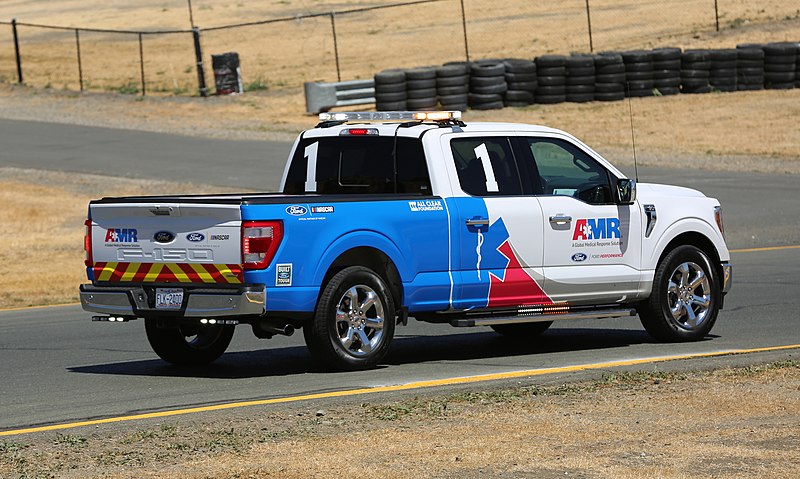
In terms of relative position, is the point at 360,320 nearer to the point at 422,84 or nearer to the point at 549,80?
the point at 422,84

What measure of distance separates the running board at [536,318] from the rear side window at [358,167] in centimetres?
110

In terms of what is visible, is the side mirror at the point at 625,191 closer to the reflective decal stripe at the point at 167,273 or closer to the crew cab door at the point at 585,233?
the crew cab door at the point at 585,233

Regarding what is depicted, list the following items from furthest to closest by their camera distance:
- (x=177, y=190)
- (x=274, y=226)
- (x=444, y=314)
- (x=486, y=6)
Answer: (x=486, y=6) → (x=177, y=190) → (x=444, y=314) → (x=274, y=226)

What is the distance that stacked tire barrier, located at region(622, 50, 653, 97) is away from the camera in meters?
37.7

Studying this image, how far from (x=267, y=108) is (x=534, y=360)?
99.3 ft

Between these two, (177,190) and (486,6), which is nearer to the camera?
(177,190)

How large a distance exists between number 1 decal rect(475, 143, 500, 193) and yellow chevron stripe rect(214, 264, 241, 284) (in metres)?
2.39

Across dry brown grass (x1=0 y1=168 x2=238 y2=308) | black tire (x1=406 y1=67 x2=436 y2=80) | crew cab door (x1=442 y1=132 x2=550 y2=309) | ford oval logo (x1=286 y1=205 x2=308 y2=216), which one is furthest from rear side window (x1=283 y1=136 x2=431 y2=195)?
black tire (x1=406 y1=67 x2=436 y2=80)

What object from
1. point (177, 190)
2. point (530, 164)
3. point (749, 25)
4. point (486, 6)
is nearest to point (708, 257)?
point (530, 164)

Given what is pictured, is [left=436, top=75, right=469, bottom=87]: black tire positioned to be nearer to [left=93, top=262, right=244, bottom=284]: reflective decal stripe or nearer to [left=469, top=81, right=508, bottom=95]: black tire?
[left=469, top=81, right=508, bottom=95]: black tire

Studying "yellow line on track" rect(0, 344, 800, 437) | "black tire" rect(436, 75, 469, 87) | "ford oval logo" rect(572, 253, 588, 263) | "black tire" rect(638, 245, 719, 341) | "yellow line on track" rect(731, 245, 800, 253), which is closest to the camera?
"yellow line on track" rect(0, 344, 800, 437)

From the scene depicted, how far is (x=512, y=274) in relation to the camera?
11898 mm

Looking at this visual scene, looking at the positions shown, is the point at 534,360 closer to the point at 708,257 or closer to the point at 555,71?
the point at 708,257

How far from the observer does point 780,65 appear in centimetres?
3872
